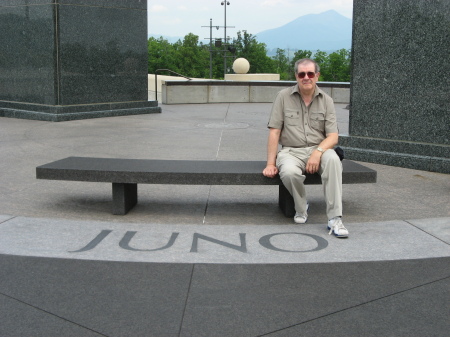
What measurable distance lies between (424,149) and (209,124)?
6.13 meters

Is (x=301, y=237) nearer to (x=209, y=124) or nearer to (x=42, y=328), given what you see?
(x=42, y=328)

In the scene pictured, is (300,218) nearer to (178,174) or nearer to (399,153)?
(178,174)

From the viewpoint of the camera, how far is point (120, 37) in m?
14.7

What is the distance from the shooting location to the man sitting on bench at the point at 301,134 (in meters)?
5.32

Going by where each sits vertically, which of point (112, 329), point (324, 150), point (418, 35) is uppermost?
point (418, 35)

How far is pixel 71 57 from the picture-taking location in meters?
13.7

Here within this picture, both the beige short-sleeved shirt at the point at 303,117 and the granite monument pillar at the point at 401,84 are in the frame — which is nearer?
the beige short-sleeved shirt at the point at 303,117

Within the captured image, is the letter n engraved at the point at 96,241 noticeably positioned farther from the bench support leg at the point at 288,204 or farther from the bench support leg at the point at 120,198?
the bench support leg at the point at 288,204

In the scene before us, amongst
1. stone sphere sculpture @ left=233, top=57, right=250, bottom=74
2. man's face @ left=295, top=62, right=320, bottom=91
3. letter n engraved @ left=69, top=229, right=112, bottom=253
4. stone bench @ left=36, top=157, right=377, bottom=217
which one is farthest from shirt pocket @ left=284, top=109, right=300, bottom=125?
stone sphere sculpture @ left=233, top=57, right=250, bottom=74

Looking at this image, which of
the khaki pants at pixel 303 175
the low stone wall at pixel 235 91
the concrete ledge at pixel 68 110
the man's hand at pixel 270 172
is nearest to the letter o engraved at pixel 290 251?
the khaki pants at pixel 303 175

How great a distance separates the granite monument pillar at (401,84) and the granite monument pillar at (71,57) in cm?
717

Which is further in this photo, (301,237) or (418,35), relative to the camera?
(418,35)

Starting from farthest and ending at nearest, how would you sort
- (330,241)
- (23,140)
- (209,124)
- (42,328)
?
1. (209,124)
2. (23,140)
3. (330,241)
4. (42,328)

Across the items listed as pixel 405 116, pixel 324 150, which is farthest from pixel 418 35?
pixel 324 150
